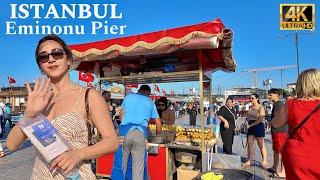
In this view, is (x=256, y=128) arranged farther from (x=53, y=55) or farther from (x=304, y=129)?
(x=53, y=55)

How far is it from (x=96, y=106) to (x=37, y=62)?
0.45 meters

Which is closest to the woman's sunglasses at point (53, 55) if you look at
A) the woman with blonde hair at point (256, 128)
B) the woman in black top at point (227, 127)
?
the woman with blonde hair at point (256, 128)

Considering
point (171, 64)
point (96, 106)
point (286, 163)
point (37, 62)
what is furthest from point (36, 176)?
point (171, 64)

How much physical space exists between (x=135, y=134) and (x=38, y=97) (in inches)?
155

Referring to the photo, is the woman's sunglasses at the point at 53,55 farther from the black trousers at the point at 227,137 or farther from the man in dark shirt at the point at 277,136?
the black trousers at the point at 227,137

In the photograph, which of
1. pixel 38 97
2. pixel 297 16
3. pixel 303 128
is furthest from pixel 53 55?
pixel 297 16

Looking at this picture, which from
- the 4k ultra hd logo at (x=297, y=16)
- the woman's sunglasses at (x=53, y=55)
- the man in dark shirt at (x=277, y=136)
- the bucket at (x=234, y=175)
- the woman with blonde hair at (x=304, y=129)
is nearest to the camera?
the woman's sunglasses at (x=53, y=55)

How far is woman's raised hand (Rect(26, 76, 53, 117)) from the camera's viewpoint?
5.56 ft

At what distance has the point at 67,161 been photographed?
1.63 meters

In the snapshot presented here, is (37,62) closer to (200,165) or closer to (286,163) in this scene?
(286,163)

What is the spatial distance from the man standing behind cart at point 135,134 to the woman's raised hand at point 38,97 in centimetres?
388

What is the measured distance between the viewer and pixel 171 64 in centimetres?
672

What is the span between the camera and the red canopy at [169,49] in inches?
200

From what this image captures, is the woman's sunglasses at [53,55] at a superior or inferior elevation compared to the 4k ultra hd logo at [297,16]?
inferior
